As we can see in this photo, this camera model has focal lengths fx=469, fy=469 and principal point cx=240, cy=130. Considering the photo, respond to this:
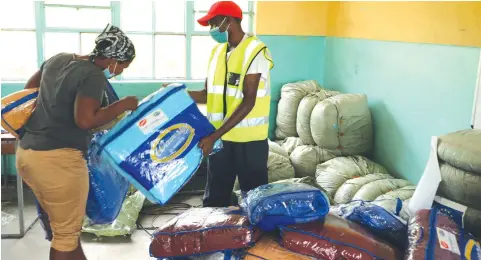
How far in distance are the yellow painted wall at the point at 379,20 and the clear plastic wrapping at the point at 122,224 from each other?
6.96 ft

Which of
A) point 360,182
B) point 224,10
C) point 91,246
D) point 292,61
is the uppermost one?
point 224,10

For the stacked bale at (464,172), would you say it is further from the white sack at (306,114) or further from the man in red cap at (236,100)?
the white sack at (306,114)

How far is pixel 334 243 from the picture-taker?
200 cm

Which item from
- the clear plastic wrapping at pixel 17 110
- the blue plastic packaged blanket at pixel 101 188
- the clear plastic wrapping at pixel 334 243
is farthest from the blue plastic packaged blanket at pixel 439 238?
the clear plastic wrapping at pixel 17 110

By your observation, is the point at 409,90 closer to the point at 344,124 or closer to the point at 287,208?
the point at 344,124

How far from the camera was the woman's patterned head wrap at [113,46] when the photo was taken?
2086 millimetres

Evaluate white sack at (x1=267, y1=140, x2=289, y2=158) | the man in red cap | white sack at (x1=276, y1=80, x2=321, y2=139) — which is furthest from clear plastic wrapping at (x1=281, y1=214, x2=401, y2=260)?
white sack at (x1=276, y1=80, x2=321, y2=139)

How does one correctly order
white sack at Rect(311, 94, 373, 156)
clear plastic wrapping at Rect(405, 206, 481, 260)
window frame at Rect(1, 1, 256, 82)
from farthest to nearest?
1. window frame at Rect(1, 1, 256, 82)
2. white sack at Rect(311, 94, 373, 156)
3. clear plastic wrapping at Rect(405, 206, 481, 260)

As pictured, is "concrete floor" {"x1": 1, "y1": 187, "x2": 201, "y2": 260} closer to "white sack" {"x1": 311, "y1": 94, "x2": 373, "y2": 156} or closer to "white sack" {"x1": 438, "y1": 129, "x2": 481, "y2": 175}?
"white sack" {"x1": 311, "y1": 94, "x2": 373, "y2": 156}

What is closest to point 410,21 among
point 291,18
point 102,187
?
point 291,18

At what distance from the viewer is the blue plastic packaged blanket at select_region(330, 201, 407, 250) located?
2109 millimetres

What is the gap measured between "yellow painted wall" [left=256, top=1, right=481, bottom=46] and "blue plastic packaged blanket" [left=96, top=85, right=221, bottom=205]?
1827mm

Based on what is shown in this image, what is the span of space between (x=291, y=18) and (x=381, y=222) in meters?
2.94

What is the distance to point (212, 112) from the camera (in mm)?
2605
